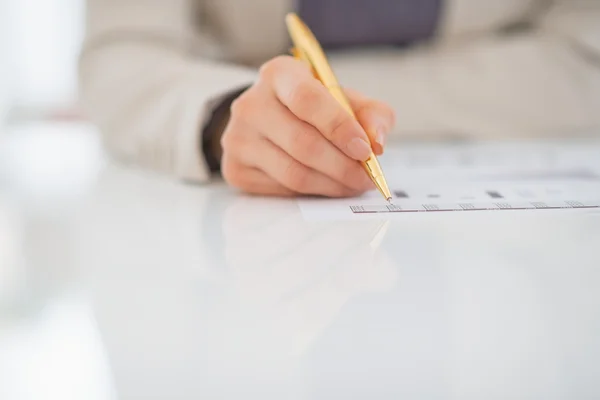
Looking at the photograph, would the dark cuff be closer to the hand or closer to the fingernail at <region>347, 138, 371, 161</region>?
the hand

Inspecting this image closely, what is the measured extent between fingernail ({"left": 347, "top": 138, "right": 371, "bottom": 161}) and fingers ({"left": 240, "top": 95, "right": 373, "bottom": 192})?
0.02 meters

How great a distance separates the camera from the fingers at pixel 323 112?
40 centimetres

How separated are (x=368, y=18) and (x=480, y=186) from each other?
1.45 ft

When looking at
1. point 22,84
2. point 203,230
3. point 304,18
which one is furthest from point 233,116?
point 22,84

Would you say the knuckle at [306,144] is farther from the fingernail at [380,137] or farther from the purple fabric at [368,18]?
the purple fabric at [368,18]

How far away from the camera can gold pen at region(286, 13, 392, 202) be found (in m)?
0.40

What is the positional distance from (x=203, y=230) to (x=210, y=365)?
0.60ft

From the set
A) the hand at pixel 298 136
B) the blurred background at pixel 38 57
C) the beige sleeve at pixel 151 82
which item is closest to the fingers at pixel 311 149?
the hand at pixel 298 136

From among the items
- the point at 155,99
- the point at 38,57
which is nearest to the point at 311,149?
the point at 155,99

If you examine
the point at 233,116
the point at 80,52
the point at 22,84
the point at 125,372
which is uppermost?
the point at 22,84

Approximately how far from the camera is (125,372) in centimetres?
21

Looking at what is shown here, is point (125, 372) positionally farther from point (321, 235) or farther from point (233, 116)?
point (233, 116)

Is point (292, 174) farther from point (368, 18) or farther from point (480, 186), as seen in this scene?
point (368, 18)

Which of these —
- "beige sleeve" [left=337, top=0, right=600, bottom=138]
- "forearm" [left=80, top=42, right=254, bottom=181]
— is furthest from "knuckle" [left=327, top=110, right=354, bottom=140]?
"beige sleeve" [left=337, top=0, right=600, bottom=138]
